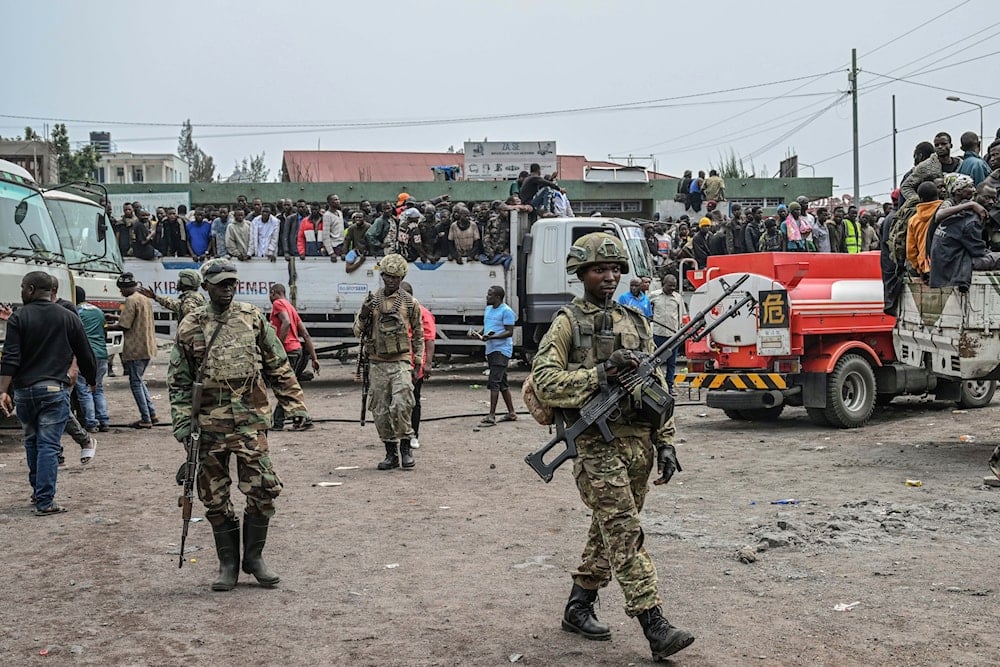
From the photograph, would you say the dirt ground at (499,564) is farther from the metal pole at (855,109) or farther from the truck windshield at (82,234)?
the metal pole at (855,109)

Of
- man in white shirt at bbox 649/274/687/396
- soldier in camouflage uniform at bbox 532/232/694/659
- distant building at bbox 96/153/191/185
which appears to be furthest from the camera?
distant building at bbox 96/153/191/185

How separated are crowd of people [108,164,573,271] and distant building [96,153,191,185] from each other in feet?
248

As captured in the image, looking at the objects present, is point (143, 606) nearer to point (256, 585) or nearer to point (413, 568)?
point (256, 585)

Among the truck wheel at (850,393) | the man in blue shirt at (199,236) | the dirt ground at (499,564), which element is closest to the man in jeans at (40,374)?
the dirt ground at (499,564)

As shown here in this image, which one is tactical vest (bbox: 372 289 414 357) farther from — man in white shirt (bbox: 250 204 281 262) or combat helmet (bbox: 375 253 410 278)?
man in white shirt (bbox: 250 204 281 262)

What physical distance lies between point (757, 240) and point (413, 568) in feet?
46.2

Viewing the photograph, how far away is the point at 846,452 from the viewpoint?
11078 mm

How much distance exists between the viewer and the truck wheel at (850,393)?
12.5m

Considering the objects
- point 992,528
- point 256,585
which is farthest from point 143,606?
point 992,528

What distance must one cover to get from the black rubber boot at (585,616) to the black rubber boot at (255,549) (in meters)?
1.94

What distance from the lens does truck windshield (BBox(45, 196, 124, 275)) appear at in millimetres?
15266

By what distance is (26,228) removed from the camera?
12.9m

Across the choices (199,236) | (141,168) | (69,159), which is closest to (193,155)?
(141,168)

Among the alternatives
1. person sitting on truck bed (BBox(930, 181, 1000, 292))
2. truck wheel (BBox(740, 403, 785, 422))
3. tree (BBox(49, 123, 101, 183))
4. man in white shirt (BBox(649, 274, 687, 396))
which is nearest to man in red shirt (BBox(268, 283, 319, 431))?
man in white shirt (BBox(649, 274, 687, 396))
